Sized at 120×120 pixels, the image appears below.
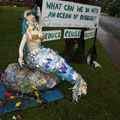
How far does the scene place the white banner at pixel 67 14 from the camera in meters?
3.85

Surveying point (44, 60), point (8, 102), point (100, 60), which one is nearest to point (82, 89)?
point (44, 60)

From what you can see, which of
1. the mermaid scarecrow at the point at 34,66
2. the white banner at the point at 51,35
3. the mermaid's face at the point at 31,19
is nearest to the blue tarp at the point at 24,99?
the mermaid scarecrow at the point at 34,66

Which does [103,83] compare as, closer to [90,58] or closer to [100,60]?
[90,58]

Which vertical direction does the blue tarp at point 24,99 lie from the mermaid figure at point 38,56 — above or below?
below

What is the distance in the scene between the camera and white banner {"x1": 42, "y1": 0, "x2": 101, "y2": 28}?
12.6ft

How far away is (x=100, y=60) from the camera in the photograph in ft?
22.2

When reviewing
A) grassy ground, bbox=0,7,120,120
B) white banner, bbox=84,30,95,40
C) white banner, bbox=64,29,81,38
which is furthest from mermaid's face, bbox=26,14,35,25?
white banner, bbox=84,30,95,40

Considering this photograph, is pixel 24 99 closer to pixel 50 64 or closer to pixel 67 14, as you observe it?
pixel 50 64

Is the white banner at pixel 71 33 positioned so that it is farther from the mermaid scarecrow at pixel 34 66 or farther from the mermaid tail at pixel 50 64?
the mermaid tail at pixel 50 64

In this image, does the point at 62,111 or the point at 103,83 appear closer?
the point at 62,111

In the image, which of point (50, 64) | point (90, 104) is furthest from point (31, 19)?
point (90, 104)

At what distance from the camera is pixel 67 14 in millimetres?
4379

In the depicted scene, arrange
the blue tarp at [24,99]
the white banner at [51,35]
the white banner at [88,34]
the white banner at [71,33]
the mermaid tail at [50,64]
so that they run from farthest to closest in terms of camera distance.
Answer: the white banner at [88,34] → the white banner at [71,33] → the white banner at [51,35] → the mermaid tail at [50,64] → the blue tarp at [24,99]

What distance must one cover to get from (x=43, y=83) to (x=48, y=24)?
145 centimetres
